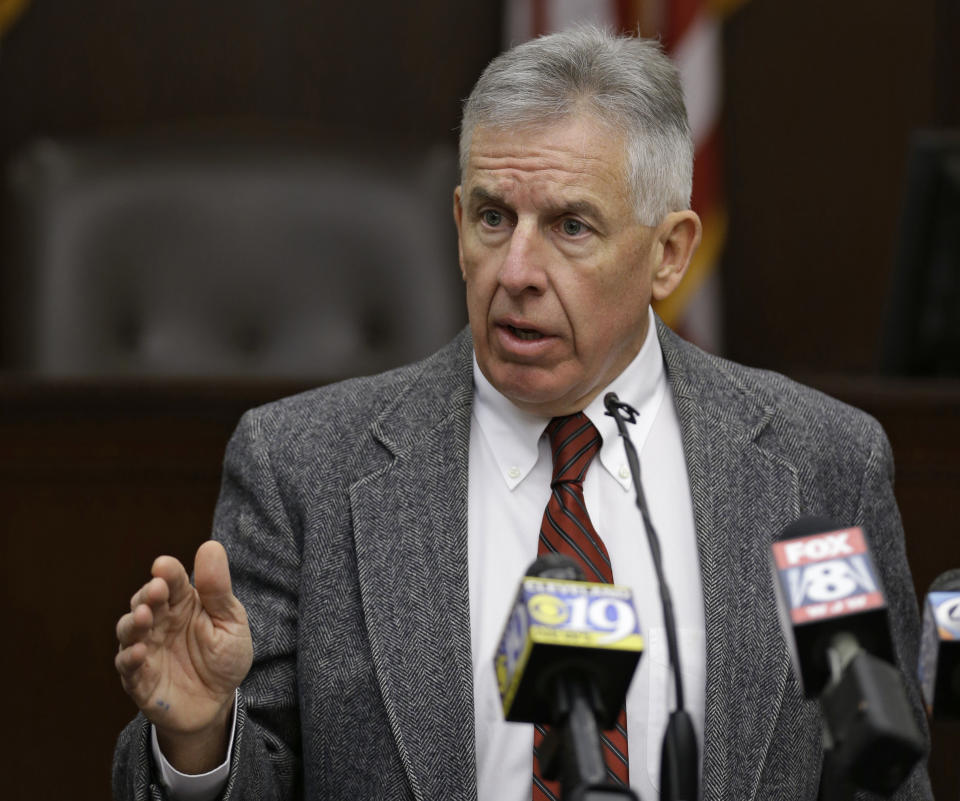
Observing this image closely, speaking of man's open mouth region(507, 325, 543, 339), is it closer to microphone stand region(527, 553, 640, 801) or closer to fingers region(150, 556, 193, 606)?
fingers region(150, 556, 193, 606)

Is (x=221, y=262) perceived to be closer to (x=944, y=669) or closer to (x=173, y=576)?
(x=173, y=576)

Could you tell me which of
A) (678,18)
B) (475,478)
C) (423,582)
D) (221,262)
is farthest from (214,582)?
(678,18)

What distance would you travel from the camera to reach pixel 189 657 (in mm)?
1640

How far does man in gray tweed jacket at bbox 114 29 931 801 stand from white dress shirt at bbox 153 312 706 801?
0.09ft

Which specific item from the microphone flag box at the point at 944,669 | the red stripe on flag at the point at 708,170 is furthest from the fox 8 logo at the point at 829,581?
the red stripe on flag at the point at 708,170

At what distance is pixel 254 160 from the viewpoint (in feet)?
11.6

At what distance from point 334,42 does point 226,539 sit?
258cm

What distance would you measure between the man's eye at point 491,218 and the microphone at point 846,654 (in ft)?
2.62

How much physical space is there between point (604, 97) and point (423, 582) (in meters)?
0.68

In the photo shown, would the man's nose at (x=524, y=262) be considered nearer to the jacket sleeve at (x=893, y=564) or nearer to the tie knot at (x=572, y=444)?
the tie knot at (x=572, y=444)

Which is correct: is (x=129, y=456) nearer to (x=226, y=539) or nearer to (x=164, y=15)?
(x=226, y=539)

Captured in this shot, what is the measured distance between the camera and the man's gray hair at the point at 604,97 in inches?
75.7

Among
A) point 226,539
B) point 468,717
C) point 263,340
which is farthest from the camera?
point 263,340

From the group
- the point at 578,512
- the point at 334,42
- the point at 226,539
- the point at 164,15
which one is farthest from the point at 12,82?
the point at 578,512
